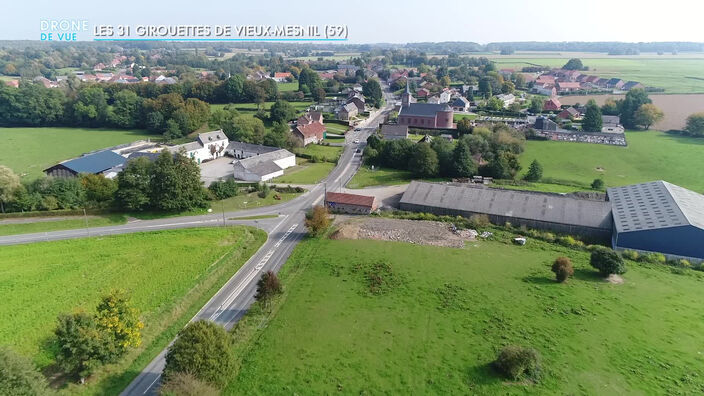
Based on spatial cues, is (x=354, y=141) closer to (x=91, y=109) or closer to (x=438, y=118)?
(x=438, y=118)

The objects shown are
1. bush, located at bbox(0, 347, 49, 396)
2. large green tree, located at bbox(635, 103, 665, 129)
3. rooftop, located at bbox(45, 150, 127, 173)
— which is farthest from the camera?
large green tree, located at bbox(635, 103, 665, 129)

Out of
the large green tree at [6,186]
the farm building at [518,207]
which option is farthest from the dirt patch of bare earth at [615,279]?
the large green tree at [6,186]

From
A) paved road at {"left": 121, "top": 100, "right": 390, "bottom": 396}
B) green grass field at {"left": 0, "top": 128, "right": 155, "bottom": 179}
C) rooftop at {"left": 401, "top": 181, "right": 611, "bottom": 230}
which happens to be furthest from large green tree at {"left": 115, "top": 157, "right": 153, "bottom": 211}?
rooftop at {"left": 401, "top": 181, "right": 611, "bottom": 230}

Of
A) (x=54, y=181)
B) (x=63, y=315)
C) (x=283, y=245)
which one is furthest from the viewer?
(x=54, y=181)

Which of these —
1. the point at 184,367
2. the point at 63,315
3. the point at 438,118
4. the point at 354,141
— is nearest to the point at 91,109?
the point at 354,141

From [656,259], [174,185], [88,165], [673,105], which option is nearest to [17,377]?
[174,185]

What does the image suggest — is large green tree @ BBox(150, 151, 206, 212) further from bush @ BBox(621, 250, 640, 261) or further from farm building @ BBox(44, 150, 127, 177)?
bush @ BBox(621, 250, 640, 261)

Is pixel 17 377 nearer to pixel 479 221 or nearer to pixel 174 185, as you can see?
pixel 174 185
